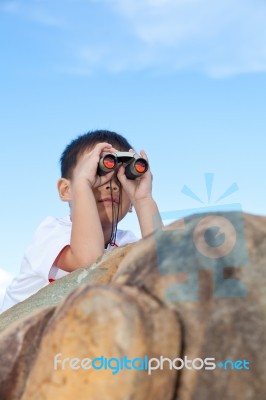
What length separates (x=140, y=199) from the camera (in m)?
2.86

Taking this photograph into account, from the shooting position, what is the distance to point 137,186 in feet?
9.36

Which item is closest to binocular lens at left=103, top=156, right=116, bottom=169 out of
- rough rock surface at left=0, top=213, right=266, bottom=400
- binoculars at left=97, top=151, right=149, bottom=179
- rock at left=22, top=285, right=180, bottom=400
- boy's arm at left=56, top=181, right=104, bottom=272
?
binoculars at left=97, top=151, right=149, bottom=179

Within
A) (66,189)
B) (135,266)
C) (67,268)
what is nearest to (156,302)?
(135,266)

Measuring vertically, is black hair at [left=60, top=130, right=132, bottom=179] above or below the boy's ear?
above

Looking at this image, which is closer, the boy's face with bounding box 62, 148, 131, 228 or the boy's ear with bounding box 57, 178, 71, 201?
the boy's face with bounding box 62, 148, 131, 228

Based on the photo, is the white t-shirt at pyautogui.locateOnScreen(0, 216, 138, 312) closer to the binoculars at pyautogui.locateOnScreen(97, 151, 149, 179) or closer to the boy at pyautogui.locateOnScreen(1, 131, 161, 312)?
the boy at pyautogui.locateOnScreen(1, 131, 161, 312)

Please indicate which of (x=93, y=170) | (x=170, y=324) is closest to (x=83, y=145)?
(x=93, y=170)

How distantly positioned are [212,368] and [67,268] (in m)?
1.64

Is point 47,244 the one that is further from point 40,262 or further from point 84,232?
point 84,232

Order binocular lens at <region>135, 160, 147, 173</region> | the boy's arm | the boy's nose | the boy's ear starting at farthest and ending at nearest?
the boy's ear → the boy's nose → binocular lens at <region>135, 160, 147, 173</region> → the boy's arm

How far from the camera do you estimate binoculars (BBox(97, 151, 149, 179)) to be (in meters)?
2.63

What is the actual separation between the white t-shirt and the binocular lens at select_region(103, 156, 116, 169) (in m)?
0.40

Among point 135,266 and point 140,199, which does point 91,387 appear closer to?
point 135,266

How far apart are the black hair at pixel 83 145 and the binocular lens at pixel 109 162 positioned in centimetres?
45
